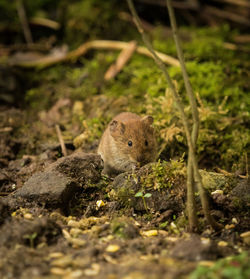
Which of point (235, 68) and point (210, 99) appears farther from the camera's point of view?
point (235, 68)

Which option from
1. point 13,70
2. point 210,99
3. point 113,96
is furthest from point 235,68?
point 13,70

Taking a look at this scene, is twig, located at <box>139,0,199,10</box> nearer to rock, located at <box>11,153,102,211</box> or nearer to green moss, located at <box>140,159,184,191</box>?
rock, located at <box>11,153,102,211</box>

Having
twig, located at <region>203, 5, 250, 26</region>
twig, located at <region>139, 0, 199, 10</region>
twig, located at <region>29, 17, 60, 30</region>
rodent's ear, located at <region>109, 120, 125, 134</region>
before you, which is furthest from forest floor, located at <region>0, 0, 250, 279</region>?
rodent's ear, located at <region>109, 120, 125, 134</region>

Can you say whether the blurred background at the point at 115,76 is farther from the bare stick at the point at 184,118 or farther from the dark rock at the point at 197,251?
the dark rock at the point at 197,251

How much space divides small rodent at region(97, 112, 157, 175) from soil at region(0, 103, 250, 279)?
759 millimetres

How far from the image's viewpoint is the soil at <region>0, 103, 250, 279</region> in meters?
2.59

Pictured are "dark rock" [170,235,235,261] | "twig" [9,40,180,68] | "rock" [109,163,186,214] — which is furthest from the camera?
"twig" [9,40,180,68]

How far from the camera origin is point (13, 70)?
302 inches

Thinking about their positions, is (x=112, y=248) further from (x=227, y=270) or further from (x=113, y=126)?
(x=113, y=126)

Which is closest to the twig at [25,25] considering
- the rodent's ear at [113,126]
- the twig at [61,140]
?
the twig at [61,140]

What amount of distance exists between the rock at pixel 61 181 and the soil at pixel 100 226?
1 centimetres

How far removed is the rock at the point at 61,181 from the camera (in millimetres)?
3783

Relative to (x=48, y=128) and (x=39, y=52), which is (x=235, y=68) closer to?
(x=48, y=128)

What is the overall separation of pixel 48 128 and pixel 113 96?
1.53 meters
